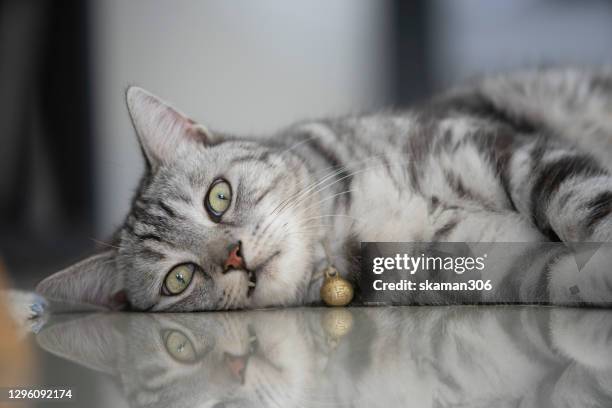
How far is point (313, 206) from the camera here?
1391 mm

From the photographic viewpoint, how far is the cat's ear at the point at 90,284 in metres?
1.40

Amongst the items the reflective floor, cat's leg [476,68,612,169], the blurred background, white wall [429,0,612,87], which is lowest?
the reflective floor

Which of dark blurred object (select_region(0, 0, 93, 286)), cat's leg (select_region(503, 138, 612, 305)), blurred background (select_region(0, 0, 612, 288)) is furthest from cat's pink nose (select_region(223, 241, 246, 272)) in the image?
dark blurred object (select_region(0, 0, 93, 286))

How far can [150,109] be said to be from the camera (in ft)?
4.83

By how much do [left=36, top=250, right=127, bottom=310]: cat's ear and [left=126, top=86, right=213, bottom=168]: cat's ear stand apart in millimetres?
248

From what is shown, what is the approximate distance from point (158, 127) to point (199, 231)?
33 centimetres

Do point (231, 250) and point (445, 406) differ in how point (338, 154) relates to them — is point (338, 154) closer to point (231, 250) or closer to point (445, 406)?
point (231, 250)

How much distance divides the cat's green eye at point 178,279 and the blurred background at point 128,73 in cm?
155

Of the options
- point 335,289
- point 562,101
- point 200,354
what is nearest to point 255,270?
point 335,289

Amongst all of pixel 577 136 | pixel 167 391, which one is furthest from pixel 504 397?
pixel 577 136

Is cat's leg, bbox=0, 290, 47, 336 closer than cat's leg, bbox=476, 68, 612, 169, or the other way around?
cat's leg, bbox=0, 290, 47, 336

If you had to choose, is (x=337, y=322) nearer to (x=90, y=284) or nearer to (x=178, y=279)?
(x=178, y=279)

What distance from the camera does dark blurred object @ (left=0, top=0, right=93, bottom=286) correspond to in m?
2.95

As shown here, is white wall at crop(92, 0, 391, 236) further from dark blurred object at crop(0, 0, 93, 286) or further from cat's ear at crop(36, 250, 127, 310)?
cat's ear at crop(36, 250, 127, 310)
